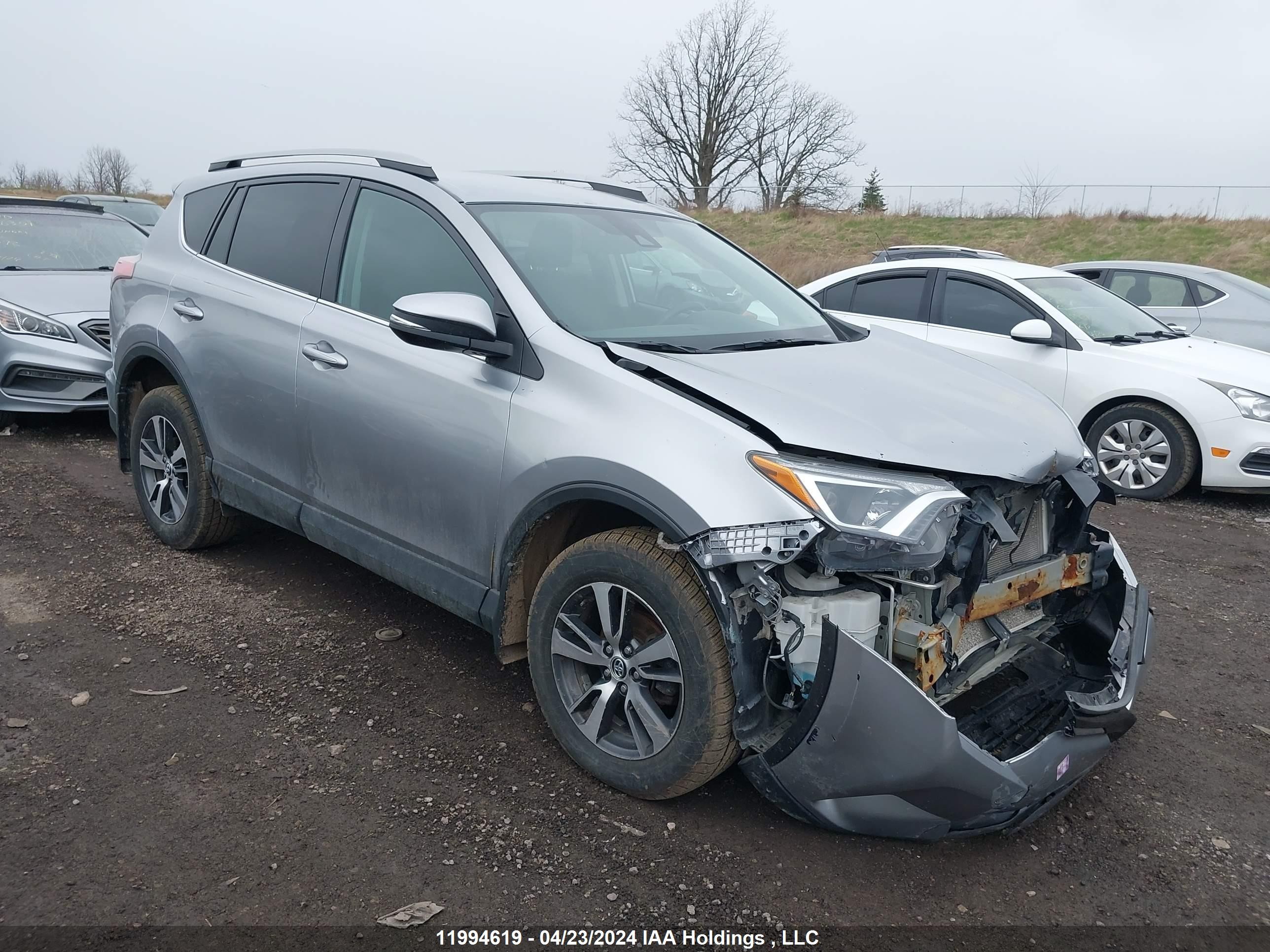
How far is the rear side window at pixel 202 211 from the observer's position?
451 cm

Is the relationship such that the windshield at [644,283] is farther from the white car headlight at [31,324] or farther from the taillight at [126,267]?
the white car headlight at [31,324]

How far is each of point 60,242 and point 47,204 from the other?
2.01ft

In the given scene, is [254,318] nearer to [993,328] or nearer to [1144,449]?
[993,328]

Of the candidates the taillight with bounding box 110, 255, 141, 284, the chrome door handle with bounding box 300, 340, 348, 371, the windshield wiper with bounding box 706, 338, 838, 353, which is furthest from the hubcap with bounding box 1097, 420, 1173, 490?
the taillight with bounding box 110, 255, 141, 284

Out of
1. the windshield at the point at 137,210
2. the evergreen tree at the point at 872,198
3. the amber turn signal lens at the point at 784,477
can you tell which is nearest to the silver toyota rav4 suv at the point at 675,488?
the amber turn signal lens at the point at 784,477

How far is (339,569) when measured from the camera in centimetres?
472

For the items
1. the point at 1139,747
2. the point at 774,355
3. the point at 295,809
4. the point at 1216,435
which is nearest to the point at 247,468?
the point at 295,809

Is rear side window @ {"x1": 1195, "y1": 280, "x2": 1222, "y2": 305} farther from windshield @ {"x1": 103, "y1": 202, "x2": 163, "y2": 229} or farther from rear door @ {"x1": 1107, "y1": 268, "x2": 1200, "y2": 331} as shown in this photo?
windshield @ {"x1": 103, "y1": 202, "x2": 163, "y2": 229}

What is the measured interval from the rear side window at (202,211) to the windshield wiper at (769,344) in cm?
271

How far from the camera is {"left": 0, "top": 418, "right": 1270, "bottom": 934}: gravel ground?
2.46 m

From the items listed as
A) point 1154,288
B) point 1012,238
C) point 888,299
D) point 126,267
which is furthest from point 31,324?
point 1012,238

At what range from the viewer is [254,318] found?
3.97m

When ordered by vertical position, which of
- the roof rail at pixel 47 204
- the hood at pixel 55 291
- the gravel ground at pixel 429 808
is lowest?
the gravel ground at pixel 429 808

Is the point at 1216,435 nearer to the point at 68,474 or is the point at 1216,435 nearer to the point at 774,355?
the point at 774,355
